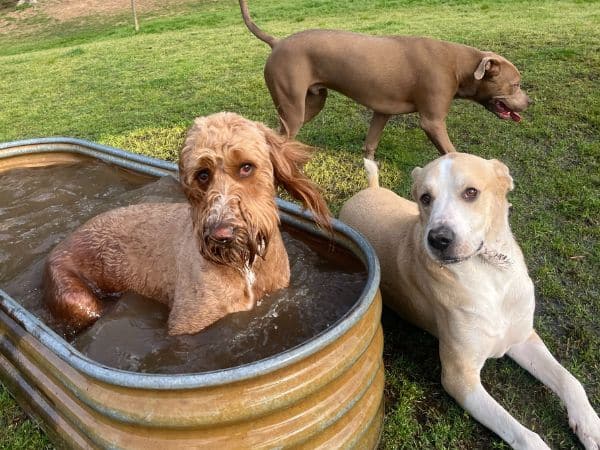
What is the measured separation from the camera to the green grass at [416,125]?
335 centimetres

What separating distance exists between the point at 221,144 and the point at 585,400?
2490 millimetres

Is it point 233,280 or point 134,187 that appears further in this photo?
point 134,187

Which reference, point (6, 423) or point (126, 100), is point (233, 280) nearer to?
point (6, 423)

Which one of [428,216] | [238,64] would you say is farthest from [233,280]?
[238,64]

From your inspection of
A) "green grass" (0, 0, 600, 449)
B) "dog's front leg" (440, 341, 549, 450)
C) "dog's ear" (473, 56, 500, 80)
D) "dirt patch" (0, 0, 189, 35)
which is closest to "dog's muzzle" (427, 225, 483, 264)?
"dog's front leg" (440, 341, 549, 450)

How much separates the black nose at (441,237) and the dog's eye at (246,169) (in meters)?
1.07

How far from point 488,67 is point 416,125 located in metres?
1.78

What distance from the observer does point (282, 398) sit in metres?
2.34

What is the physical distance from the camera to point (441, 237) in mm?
2936

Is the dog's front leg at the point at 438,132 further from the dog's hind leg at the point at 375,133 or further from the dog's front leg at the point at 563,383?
the dog's front leg at the point at 563,383

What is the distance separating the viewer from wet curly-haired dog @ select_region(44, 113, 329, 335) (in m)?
2.77

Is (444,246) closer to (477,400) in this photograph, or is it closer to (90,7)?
(477,400)

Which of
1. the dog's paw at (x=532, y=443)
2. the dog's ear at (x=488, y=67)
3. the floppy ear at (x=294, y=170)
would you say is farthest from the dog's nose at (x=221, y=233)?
the dog's ear at (x=488, y=67)

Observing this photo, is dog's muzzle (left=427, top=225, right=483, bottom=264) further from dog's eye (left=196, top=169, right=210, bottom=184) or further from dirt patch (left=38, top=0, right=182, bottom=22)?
dirt patch (left=38, top=0, right=182, bottom=22)
